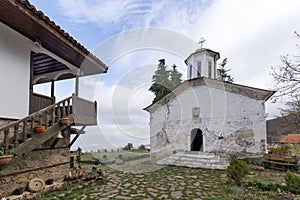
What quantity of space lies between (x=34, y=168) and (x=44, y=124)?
1.28m

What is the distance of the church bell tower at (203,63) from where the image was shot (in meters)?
12.9

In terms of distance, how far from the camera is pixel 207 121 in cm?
1083

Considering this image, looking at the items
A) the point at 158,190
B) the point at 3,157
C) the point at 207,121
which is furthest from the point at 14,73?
the point at 207,121

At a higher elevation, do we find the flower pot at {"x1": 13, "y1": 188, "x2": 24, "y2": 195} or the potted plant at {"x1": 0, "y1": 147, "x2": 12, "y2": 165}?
the potted plant at {"x1": 0, "y1": 147, "x2": 12, "y2": 165}

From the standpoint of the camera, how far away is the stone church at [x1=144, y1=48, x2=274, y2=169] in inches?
384

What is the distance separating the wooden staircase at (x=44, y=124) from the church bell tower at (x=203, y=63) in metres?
8.05

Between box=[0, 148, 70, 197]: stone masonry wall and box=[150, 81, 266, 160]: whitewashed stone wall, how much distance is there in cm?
631

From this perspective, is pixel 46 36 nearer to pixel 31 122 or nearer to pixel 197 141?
pixel 31 122

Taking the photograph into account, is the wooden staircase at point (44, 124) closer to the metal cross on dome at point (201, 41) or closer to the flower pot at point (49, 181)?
the flower pot at point (49, 181)

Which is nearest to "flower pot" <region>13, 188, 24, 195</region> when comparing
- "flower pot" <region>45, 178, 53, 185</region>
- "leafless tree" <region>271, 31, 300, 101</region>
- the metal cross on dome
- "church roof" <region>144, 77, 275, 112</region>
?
"flower pot" <region>45, 178, 53, 185</region>

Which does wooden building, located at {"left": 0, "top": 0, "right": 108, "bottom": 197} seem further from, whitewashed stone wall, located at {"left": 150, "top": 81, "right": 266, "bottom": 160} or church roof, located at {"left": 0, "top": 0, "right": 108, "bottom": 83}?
whitewashed stone wall, located at {"left": 150, "top": 81, "right": 266, "bottom": 160}

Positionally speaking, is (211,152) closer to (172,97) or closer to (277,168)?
(277,168)

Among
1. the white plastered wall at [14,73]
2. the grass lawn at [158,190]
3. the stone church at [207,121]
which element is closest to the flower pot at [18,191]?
the grass lawn at [158,190]

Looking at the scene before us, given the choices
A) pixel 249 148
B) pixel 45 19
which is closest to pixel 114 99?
pixel 45 19
